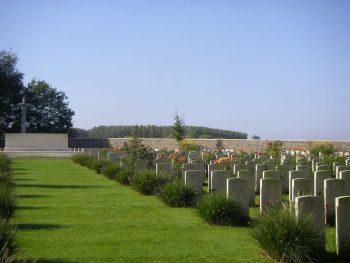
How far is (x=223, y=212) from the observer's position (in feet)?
29.7

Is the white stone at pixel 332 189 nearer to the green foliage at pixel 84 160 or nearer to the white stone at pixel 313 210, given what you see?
the white stone at pixel 313 210

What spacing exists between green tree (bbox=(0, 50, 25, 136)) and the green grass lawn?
148 ft

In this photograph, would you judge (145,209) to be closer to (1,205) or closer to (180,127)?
(1,205)

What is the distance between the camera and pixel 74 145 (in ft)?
162

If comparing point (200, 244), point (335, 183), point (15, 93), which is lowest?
point (200, 244)

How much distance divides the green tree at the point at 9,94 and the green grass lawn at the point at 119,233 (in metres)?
45.3

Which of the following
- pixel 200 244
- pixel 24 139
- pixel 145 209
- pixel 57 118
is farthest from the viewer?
pixel 57 118

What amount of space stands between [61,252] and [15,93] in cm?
5235

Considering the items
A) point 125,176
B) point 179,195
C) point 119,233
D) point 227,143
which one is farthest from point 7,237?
point 227,143

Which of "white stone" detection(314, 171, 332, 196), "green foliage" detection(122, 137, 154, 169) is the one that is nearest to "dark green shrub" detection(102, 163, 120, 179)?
"green foliage" detection(122, 137, 154, 169)

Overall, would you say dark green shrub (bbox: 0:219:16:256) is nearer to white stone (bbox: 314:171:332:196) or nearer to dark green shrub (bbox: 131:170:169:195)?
white stone (bbox: 314:171:332:196)

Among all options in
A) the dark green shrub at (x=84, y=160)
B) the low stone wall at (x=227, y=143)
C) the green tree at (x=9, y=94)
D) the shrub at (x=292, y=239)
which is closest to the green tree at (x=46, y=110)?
the green tree at (x=9, y=94)

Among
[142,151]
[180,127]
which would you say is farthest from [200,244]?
[180,127]

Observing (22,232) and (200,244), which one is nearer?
(200,244)
